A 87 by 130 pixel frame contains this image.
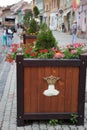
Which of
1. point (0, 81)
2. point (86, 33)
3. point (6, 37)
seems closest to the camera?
point (0, 81)

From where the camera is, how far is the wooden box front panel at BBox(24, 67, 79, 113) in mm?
5875

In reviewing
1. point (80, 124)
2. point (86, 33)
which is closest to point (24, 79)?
point (80, 124)

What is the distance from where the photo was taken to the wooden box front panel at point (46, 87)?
5875 mm

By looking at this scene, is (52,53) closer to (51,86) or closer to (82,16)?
(51,86)

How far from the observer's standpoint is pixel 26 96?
595cm

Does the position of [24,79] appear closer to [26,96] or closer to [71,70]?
[26,96]

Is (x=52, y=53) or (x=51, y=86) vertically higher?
(x=52, y=53)

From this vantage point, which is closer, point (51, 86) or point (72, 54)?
point (51, 86)

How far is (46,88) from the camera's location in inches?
233

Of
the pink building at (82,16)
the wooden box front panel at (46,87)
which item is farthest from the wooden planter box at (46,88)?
the pink building at (82,16)

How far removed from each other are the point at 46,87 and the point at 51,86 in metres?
0.08

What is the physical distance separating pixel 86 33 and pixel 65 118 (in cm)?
2823

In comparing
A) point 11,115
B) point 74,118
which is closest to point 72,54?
point 74,118

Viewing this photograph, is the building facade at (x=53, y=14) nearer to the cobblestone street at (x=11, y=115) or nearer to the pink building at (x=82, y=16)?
the pink building at (x=82, y=16)
